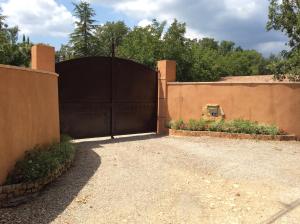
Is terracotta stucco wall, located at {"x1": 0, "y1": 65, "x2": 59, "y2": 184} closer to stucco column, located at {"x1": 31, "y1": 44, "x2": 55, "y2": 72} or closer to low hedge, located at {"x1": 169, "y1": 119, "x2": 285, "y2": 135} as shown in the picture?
stucco column, located at {"x1": 31, "y1": 44, "x2": 55, "y2": 72}

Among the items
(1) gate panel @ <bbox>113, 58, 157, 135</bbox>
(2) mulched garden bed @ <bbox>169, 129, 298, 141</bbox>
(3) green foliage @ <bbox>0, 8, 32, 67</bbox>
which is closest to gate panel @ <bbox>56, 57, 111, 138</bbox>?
(1) gate panel @ <bbox>113, 58, 157, 135</bbox>

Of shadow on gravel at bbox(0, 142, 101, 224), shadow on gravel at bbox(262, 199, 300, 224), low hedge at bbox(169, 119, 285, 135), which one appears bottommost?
shadow on gravel at bbox(262, 199, 300, 224)

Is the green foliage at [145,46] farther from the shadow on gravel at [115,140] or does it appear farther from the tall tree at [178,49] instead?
the shadow on gravel at [115,140]

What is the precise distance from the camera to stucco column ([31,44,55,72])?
9.75 meters

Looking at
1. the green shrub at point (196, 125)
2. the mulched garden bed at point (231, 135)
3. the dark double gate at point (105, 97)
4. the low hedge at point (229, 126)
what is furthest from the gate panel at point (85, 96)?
the green shrub at point (196, 125)

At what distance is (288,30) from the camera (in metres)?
14.4

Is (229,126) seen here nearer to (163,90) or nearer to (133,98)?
(163,90)

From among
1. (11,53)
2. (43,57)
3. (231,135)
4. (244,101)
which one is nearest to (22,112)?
(43,57)

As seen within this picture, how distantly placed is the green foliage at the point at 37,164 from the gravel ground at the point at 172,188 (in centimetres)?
33

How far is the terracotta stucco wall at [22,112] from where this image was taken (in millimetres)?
5949

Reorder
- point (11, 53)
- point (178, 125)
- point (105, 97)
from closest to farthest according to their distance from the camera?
point (105, 97) → point (178, 125) → point (11, 53)

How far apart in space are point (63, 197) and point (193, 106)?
7665mm

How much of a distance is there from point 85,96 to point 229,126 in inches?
188

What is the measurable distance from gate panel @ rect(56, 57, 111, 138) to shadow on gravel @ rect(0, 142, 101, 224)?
2.71 metres
